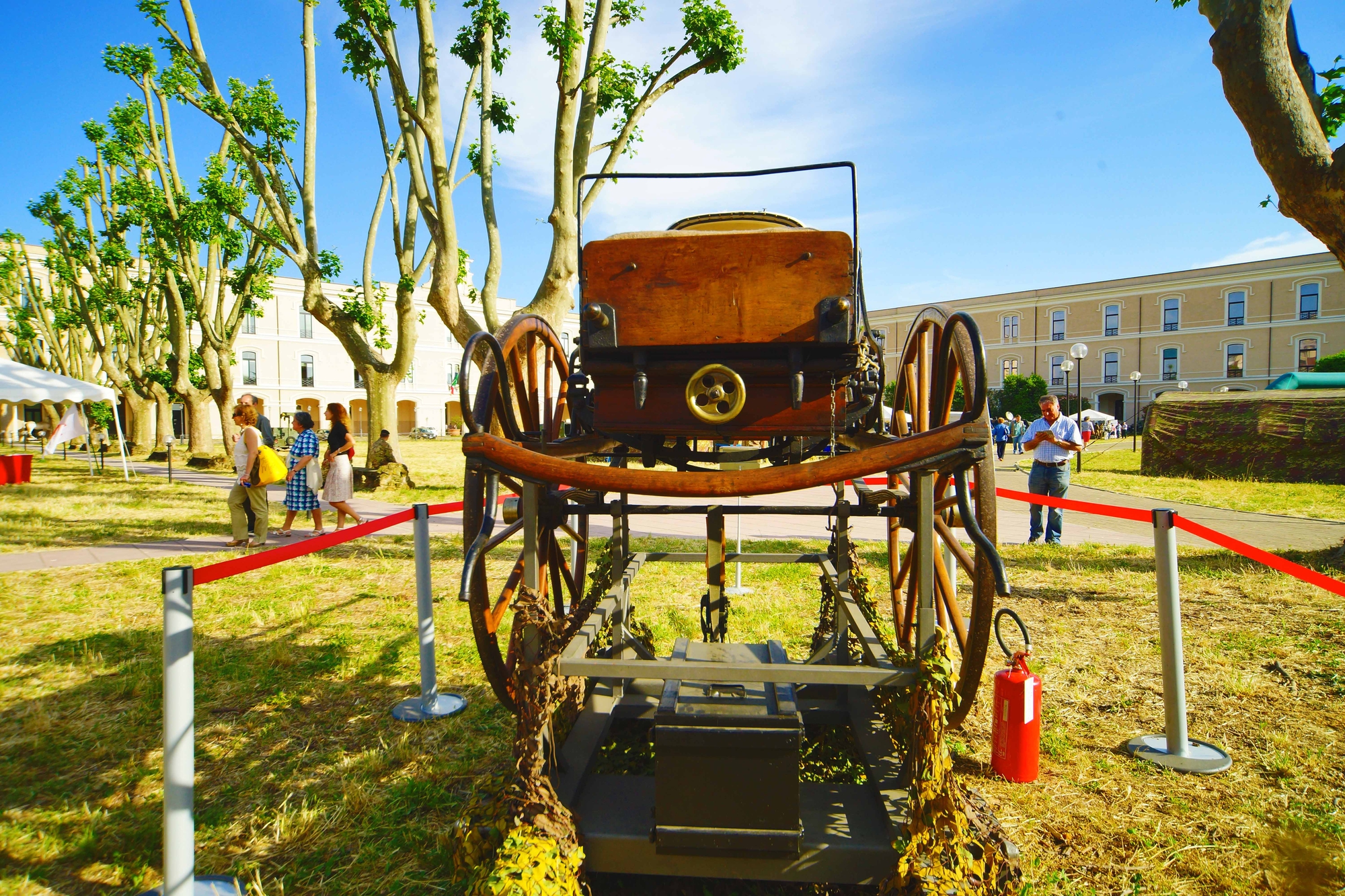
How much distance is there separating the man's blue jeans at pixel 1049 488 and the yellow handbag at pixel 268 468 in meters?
7.91

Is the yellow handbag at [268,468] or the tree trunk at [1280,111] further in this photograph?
the yellow handbag at [268,468]

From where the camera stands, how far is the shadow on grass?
7.97 feet

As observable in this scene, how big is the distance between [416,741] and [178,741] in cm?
134

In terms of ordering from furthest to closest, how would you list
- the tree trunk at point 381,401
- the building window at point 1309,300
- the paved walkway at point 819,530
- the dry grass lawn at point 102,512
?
the building window at point 1309,300, the tree trunk at point 381,401, the dry grass lawn at point 102,512, the paved walkway at point 819,530

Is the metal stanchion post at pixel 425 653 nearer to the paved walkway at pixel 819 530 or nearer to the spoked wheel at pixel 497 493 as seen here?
the spoked wheel at pixel 497 493

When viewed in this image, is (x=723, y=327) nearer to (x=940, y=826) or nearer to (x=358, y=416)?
(x=940, y=826)

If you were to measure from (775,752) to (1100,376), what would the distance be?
5493 centimetres

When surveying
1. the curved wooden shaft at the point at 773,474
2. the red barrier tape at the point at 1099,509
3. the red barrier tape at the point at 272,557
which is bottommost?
the red barrier tape at the point at 1099,509

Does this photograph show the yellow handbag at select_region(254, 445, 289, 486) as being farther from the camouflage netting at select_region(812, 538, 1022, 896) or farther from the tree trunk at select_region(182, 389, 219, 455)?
the tree trunk at select_region(182, 389, 219, 455)

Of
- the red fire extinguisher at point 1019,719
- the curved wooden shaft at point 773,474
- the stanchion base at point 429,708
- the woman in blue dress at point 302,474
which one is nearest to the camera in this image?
the curved wooden shaft at point 773,474

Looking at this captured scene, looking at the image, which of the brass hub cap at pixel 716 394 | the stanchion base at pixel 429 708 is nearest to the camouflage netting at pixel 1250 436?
the brass hub cap at pixel 716 394

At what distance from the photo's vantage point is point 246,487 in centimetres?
780

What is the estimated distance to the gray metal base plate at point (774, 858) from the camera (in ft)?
6.77

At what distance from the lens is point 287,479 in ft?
27.1
